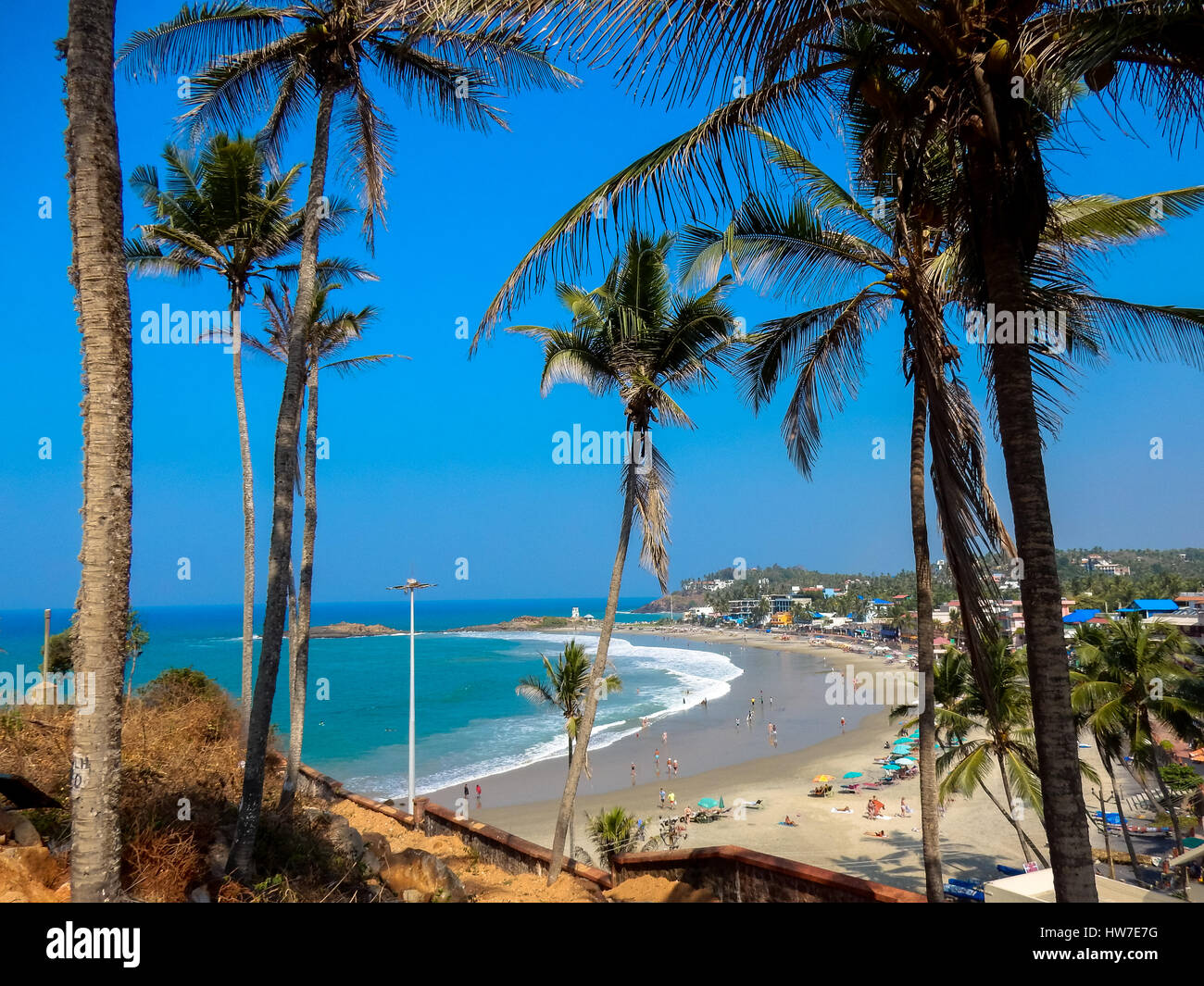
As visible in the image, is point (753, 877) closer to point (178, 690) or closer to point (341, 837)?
point (341, 837)

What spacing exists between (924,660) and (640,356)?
5825 mm

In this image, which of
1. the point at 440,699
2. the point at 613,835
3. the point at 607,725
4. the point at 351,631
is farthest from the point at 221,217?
the point at 351,631

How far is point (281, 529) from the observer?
764cm

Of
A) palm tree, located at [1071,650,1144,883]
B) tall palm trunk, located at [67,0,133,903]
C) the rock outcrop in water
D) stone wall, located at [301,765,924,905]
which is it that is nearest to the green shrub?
stone wall, located at [301,765,924,905]

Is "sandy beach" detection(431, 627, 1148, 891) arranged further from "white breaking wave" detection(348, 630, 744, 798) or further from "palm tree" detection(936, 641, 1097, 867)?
"palm tree" detection(936, 641, 1097, 867)

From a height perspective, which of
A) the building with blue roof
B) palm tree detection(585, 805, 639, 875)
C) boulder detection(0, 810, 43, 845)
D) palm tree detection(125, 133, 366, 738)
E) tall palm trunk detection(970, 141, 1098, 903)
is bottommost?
the building with blue roof

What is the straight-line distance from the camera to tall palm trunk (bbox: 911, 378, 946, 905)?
7355mm

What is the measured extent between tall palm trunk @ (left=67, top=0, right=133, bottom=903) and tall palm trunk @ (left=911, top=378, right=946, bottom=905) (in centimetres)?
695

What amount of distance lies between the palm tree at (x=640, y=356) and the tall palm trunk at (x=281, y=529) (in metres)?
4.05

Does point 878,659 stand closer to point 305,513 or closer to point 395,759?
point 395,759

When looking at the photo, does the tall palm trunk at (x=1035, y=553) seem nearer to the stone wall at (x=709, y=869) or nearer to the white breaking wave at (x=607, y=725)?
the stone wall at (x=709, y=869)

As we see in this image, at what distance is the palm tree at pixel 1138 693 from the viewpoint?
58.1ft

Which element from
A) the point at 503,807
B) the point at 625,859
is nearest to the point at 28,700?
the point at 625,859

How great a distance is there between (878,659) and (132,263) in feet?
244
